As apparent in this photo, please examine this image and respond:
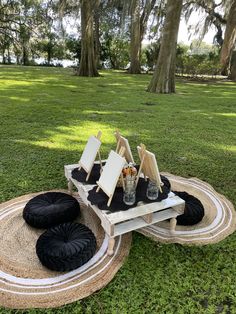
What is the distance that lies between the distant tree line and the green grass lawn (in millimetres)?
2389

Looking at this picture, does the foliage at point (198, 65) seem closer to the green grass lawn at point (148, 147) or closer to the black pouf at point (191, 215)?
the green grass lawn at point (148, 147)

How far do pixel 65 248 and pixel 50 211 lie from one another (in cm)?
46

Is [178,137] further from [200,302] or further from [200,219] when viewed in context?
[200,302]

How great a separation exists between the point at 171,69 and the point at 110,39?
1212cm

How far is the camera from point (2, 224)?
7.36 feet

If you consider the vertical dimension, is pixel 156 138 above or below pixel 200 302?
above

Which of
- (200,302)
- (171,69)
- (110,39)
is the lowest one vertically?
(200,302)

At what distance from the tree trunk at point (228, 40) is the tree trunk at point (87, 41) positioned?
6.87 meters

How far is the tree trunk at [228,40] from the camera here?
44.1 ft

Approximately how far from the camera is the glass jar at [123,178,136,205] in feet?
6.51

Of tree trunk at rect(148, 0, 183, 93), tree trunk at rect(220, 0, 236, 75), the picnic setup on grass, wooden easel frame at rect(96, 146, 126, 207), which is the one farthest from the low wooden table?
tree trunk at rect(220, 0, 236, 75)

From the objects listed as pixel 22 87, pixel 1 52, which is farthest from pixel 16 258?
pixel 1 52

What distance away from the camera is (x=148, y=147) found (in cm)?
402

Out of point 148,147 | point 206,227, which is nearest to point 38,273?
point 206,227
